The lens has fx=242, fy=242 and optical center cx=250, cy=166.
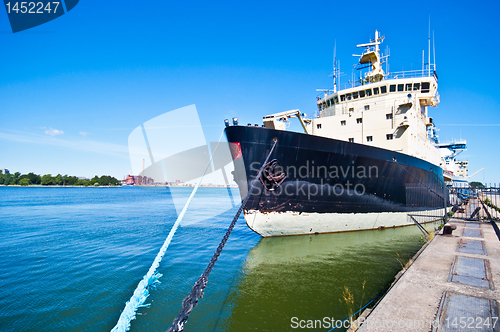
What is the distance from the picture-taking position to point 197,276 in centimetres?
709

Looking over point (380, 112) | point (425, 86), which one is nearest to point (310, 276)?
point (380, 112)

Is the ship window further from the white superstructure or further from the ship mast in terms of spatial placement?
the ship mast

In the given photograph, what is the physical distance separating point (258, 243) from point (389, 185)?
6.98 metres

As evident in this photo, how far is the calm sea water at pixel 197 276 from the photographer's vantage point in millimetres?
4898

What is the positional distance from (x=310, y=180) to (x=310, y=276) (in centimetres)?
423

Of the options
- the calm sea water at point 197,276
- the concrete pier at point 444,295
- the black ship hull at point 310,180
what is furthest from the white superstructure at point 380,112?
the concrete pier at point 444,295

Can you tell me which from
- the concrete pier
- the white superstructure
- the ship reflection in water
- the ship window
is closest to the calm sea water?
the ship reflection in water

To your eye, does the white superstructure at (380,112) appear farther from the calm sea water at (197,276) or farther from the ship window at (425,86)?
the calm sea water at (197,276)

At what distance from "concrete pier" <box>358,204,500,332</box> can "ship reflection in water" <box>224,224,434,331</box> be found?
1240 mm

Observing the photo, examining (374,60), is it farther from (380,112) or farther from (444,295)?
(444,295)

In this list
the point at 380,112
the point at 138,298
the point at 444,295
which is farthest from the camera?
the point at 380,112

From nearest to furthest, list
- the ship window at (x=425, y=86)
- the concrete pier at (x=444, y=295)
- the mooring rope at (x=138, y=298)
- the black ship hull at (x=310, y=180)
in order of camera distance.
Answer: the concrete pier at (x=444, y=295)
the mooring rope at (x=138, y=298)
the black ship hull at (x=310, y=180)
the ship window at (x=425, y=86)

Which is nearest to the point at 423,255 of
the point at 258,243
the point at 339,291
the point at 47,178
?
the point at 339,291

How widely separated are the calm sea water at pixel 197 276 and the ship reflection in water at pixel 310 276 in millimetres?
24
